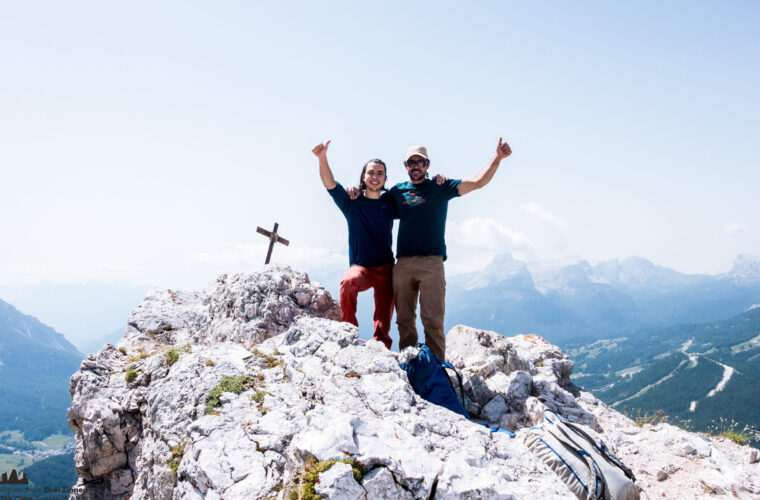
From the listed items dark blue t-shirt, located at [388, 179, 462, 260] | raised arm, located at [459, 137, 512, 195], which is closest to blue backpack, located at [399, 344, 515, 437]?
dark blue t-shirt, located at [388, 179, 462, 260]

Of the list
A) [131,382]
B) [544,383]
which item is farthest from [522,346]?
[131,382]

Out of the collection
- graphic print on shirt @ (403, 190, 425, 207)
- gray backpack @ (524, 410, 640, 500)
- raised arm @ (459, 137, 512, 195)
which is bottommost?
gray backpack @ (524, 410, 640, 500)

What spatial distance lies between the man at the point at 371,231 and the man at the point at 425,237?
446 mm

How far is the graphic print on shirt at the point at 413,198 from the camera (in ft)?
35.2

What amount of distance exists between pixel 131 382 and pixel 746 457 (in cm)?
1631

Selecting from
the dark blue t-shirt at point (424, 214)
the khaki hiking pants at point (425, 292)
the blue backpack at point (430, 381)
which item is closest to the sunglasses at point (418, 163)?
the dark blue t-shirt at point (424, 214)

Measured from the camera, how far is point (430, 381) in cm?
916

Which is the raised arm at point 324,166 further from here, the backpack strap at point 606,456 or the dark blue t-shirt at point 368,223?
the backpack strap at point 606,456

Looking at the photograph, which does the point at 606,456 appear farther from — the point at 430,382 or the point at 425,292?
the point at 425,292

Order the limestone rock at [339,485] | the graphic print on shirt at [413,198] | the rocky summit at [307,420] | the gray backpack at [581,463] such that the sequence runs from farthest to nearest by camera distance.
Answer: the graphic print on shirt at [413,198], the gray backpack at [581,463], the rocky summit at [307,420], the limestone rock at [339,485]

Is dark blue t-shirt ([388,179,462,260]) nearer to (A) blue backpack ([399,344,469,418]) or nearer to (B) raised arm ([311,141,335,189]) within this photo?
(B) raised arm ([311,141,335,189])

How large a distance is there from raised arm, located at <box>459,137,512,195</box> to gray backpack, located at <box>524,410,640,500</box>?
5750mm

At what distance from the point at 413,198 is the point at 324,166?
2510mm

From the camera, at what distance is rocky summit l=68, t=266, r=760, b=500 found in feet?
18.4
